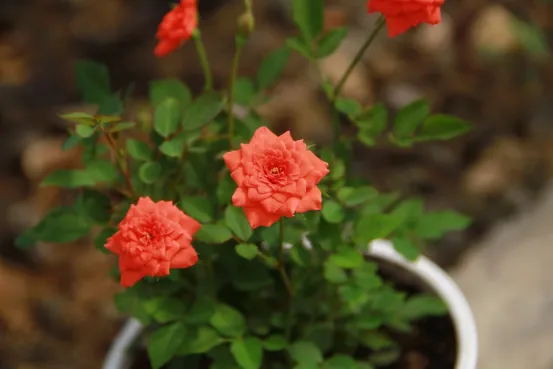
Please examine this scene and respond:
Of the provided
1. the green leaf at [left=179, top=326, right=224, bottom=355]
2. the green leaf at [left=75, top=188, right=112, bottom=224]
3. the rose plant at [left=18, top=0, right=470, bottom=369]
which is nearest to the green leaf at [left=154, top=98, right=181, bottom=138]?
the rose plant at [left=18, top=0, right=470, bottom=369]

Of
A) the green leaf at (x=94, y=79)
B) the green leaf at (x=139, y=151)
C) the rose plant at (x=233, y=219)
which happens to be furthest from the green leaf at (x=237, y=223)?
the green leaf at (x=94, y=79)

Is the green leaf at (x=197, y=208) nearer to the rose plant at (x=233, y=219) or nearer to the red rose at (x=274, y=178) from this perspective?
the rose plant at (x=233, y=219)

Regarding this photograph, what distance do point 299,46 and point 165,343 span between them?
33 cm

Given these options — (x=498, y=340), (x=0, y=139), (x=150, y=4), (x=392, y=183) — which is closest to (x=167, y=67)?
(x=150, y=4)

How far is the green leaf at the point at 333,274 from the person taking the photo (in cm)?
76

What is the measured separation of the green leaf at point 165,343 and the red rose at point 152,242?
142mm

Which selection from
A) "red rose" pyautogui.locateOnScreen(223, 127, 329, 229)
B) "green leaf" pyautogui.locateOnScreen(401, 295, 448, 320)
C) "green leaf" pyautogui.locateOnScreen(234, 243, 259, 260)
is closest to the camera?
"red rose" pyautogui.locateOnScreen(223, 127, 329, 229)

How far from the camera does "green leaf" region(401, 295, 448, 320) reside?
898 millimetres

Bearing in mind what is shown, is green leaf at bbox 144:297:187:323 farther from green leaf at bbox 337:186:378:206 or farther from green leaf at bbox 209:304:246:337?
green leaf at bbox 337:186:378:206

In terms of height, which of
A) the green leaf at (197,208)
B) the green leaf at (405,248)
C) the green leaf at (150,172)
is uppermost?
the green leaf at (150,172)

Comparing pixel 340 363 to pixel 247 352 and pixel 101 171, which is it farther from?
pixel 101 171

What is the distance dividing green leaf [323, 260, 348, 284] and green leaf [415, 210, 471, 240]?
0.12 meters

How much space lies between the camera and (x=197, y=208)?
2.31 feet

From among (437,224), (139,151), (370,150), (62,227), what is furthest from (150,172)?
(370,150)
